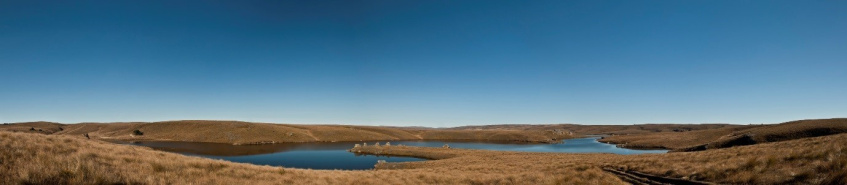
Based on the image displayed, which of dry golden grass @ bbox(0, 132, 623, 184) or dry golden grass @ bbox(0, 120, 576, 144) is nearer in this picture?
dry golden grass @ bbox(0, 132, 623, 184)

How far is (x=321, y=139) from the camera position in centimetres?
10556

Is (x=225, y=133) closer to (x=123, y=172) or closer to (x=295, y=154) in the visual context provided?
(x=295, y=154)

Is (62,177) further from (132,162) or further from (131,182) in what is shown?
(132,162)

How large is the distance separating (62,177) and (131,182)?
148 cm

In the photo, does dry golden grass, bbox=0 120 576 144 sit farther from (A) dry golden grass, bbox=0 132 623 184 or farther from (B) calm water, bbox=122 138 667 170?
(A) dry golden grass, bbox=0 132 623 184

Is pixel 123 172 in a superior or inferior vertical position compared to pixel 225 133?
superior

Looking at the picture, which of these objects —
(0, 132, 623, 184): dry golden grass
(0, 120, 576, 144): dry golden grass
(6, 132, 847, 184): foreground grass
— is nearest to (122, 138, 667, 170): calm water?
(0, 120, 576, 144): dry golden grass

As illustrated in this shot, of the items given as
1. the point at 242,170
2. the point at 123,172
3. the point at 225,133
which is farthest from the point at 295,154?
the point at 123,172

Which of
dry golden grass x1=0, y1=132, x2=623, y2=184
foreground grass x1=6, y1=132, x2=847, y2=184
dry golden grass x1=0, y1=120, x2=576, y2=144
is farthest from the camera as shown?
dry golden grass x1=0, y1=120, x2=576, y2=144

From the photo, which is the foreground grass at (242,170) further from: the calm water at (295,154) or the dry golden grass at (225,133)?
the dry golden grass at (225,133)

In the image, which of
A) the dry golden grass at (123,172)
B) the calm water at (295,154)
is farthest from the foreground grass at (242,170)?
the calm water at (295,154)

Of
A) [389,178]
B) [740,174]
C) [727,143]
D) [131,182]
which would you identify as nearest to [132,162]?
[131,182]

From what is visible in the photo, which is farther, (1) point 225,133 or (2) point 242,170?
(1) point 225,133

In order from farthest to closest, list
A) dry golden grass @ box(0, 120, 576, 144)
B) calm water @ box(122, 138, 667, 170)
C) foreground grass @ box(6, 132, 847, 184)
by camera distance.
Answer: dry golden grass @ box(0, 120, 576, 144)
calm water @ box(122, 138, 667, 170)
foreground grass @ box(6, 132, 847, 184)
